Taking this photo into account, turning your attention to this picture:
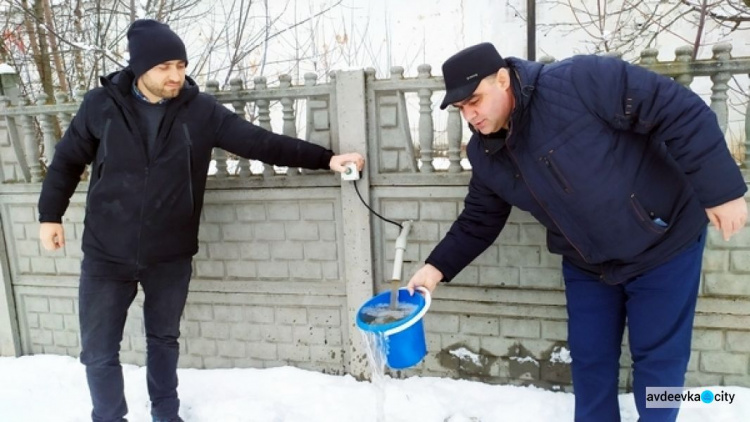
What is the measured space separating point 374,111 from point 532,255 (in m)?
1.14

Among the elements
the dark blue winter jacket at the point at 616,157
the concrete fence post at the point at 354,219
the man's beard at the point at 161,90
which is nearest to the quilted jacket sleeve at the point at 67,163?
the man's beard at the point at 161,90

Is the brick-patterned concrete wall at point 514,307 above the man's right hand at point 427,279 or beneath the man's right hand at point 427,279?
beneath

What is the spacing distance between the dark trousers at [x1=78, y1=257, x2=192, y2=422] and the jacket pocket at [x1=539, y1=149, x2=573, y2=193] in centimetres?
175

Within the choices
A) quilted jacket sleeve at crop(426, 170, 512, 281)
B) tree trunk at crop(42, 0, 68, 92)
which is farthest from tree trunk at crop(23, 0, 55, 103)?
quilted jacket sleeve at crop(426, 170, 512, 281)

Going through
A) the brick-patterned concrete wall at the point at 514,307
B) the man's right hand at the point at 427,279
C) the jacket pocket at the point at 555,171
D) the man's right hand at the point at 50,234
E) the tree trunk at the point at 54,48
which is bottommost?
the brick-patterned concrete wall at the point at 514,307

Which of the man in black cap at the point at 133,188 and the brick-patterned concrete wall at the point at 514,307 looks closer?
the man in black cap at the point at 133,188

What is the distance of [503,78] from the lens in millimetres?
2014

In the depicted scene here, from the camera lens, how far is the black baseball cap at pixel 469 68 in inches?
76.4

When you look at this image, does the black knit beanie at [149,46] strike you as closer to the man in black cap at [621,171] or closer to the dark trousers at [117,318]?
the dark trousers at [117,318]

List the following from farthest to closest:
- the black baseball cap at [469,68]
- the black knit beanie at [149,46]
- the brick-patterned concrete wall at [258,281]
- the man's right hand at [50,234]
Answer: the brick-patterned concrete wall at [258,281] → the man's right hand at [50,234] → the black knit beanie at [149,46] → the black baseball cap at [469,68]

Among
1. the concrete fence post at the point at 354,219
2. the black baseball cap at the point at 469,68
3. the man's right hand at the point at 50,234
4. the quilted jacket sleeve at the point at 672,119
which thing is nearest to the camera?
the quilted jacket sleeve at the point at 672,119

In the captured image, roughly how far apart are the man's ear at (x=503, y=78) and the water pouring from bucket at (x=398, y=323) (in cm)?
88

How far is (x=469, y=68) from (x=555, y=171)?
482 mm

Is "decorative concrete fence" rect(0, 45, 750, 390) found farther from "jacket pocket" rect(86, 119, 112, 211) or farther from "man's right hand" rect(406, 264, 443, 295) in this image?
"jacket pocket" rect(86, 119, 112, 211)
